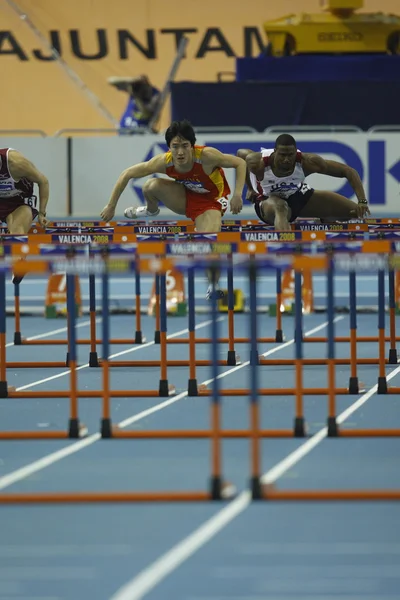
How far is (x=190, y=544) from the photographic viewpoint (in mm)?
5688

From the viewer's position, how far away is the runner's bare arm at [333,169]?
43.1 ft

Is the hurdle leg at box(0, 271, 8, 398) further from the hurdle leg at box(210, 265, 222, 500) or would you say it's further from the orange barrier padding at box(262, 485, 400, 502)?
the orange barrier padding at box(262, 485, 400, 502)

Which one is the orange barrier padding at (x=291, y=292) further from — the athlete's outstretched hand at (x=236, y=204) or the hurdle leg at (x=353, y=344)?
the hurdle leg at (x=353, y=344)

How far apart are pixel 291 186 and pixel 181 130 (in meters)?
1.67

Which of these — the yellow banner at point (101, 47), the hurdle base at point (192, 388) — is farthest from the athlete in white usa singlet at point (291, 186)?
the yellow banner at point (101, 47)

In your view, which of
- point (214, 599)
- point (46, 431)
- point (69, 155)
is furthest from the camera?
point (69, 155)

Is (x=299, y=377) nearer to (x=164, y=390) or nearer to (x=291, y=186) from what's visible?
(x=164, y=390)

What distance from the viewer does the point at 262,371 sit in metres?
11.6

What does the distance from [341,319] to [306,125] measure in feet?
13.6

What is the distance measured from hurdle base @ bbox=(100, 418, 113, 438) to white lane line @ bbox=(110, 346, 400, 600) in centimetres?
121

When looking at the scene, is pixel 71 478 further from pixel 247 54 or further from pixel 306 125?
pixel 247 54

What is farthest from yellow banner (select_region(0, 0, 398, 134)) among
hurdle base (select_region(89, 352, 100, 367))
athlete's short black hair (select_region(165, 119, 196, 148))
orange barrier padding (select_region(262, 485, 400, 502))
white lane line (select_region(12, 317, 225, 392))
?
orange barrier padding (select_region(262, 485, 400, 502))

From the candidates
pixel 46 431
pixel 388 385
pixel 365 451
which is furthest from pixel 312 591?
pixel 388 385

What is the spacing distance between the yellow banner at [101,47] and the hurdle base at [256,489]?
22.0 metres
